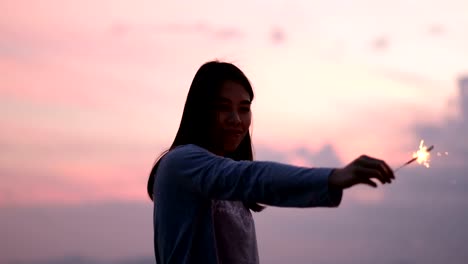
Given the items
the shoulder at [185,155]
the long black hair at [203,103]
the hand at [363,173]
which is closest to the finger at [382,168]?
the hand at [363,173]

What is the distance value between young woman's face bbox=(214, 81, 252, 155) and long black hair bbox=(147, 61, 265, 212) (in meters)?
0.05

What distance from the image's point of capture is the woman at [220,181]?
5.47 m

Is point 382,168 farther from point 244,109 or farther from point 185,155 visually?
point 244,109

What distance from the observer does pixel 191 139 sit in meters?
6.98

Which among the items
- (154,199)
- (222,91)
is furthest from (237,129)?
(154,199)

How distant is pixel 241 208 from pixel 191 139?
26.7 inches

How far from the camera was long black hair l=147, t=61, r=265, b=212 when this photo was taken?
22.7ft

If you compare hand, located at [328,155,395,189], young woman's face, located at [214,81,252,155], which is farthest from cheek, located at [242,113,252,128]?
hand, located at [328,155,395,189]

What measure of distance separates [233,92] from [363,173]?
2.09m

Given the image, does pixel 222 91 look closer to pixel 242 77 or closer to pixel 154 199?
pixel 242 77

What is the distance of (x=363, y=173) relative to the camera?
504cm

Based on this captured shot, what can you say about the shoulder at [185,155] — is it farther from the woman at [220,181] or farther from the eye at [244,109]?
the eye at [244,109]

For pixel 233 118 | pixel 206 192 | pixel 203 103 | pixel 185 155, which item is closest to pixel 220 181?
pixel 206 192

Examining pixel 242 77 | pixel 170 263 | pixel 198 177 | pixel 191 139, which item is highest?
pixel 242 77
